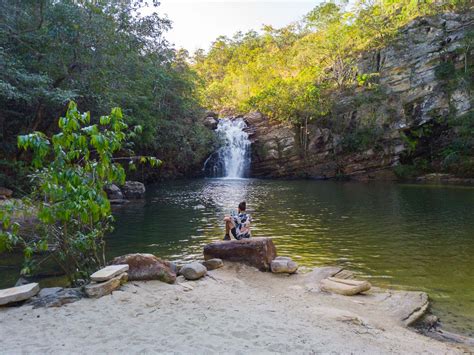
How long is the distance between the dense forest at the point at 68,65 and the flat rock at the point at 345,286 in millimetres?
9190

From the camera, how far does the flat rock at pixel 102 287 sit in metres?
5.82

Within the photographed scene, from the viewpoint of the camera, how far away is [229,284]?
7.29m

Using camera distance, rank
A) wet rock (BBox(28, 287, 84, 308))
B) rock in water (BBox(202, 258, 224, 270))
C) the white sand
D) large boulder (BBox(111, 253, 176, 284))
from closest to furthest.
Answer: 1. the white sand
2. wet rock (BBox(28, 287, 84, 308))
3. large boulder (BBox(111, 253, 176, 284))
4. rock in water (BBox(202, 258, 224, 270))

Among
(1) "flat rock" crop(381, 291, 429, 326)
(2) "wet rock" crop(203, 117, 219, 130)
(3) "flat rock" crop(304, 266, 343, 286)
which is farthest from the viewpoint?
(2) "wet rock" crop(203, 117, 219, 130)

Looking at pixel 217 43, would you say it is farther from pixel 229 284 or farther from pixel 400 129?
pixel 229 284

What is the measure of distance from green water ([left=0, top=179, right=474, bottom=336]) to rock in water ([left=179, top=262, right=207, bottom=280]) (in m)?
2.25

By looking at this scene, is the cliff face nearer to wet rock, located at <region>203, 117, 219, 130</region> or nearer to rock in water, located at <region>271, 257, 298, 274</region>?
wet rock, located at <region>203, 117, 219, 130</region>

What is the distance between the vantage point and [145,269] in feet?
23.1

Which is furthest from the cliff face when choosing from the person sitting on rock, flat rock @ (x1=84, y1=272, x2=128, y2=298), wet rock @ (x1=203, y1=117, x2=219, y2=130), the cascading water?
flat rock @ (x1=84, y1=272, x2=128, y2=298)

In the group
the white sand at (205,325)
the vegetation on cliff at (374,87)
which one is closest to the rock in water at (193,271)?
the white sand at (205,325)

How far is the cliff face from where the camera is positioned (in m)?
33.3

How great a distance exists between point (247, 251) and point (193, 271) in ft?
5.41

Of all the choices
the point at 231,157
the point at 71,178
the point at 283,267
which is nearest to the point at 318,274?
the point at 283,267

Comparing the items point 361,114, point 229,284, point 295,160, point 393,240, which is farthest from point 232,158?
point 229,284
